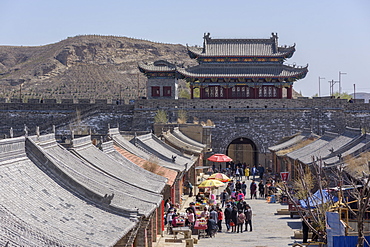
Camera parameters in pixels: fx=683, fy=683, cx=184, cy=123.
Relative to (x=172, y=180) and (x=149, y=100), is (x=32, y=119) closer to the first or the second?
(x=149, y=100)

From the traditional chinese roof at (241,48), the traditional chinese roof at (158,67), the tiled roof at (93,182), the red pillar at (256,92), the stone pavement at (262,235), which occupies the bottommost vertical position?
the stone pavement at (262,235)

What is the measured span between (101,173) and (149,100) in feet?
135

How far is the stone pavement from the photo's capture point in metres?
22.1

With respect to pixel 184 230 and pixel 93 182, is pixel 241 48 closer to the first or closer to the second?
pixel 184 230

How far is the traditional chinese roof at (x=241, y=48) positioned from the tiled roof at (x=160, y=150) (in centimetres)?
2651

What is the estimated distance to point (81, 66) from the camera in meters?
149

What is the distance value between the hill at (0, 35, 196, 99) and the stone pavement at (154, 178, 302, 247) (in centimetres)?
9139

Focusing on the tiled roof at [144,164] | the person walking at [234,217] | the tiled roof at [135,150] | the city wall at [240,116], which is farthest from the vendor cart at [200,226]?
the city wall at [240,116]

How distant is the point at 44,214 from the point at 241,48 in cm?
5266

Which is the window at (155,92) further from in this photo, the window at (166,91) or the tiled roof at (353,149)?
the tiled roof at (353,149)

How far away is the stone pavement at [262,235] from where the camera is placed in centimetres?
2214

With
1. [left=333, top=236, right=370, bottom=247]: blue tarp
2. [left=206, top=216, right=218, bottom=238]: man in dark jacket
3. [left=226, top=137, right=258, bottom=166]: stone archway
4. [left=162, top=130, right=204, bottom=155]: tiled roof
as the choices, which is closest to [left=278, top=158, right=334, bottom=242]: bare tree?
[left=333, top=236, right=370, bottom=247]: blue tarp

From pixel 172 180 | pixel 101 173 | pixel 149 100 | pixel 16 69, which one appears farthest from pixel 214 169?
pixel 16 69

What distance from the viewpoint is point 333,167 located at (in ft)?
91.2
